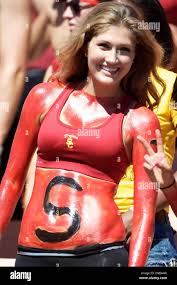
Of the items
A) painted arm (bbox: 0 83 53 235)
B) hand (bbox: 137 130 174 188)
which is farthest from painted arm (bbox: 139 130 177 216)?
painted arm (bbox: 0 83 53 235)

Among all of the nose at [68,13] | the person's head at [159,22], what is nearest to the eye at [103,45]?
the person's head at [159,22]

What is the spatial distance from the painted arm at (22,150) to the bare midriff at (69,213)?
0.13m

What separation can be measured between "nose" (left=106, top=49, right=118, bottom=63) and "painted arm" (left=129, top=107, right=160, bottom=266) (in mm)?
198

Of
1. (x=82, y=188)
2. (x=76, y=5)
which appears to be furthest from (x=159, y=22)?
(x=82, y=188)

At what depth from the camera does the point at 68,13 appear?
447cm

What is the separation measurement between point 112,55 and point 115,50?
0.02 metres

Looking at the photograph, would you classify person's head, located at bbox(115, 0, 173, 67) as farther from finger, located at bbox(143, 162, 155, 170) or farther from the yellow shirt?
finger, located at bbox(143, 162, 155, 170)

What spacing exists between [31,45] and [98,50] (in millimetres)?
1698

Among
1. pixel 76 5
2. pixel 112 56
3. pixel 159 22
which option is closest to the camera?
pixel 112 56

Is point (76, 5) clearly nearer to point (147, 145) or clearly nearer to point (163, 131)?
point (163, 131)

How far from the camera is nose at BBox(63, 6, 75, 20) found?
444cm

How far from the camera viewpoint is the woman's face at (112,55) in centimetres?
297

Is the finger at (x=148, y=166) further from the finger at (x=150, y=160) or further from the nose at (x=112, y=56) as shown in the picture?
the nose at (x=112, y=56)

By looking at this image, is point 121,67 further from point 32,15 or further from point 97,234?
point 32,15
